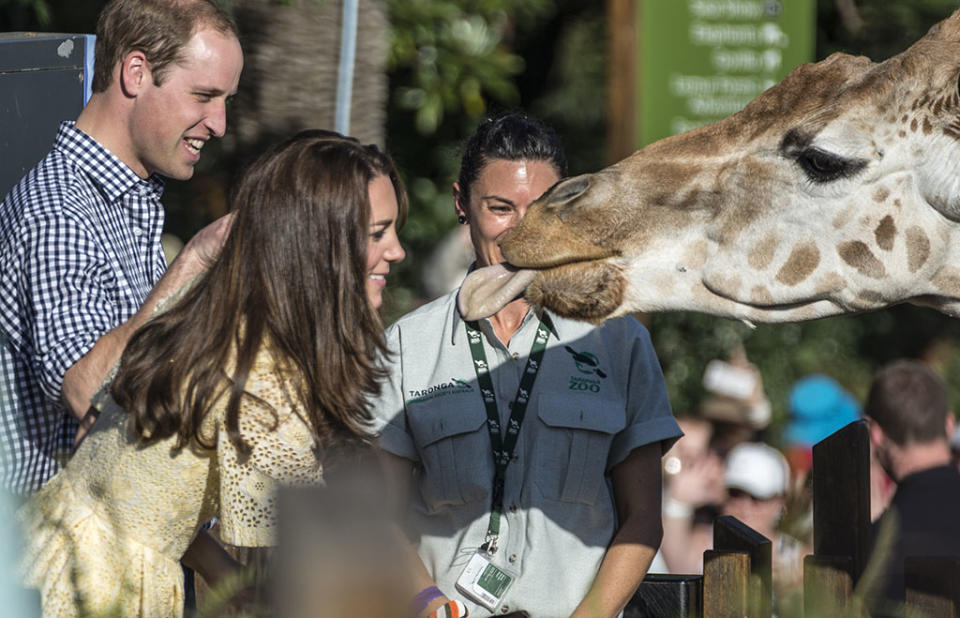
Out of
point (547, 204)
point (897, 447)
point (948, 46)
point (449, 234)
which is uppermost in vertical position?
point (948, 46)

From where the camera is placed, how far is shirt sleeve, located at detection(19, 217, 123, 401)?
2.72 metres

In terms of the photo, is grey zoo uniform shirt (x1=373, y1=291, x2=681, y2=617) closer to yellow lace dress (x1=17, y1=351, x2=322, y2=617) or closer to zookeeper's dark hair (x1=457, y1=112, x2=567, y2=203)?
zookeeper's dark hair (x1=457, y1=112, x2=567, y2=203)

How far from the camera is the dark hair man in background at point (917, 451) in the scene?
183 inches

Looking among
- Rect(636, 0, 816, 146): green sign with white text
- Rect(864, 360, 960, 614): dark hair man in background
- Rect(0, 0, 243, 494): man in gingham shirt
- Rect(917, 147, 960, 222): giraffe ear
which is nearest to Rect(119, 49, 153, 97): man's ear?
Rect(0, 0, 243, 494): man in gingham shirt

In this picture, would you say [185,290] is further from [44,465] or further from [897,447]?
[897,447]

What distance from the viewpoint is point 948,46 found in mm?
3137

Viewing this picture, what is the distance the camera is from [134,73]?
9.96ft

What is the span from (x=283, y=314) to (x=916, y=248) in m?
1.60

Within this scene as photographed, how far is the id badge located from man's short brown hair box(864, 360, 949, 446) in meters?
2.68

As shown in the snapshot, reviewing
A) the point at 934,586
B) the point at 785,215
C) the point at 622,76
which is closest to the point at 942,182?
the point at 785,215

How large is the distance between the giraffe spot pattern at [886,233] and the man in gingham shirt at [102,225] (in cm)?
163

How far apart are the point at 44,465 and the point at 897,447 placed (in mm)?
3602

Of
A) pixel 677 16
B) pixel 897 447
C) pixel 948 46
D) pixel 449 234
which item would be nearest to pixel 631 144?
pixel 677 16

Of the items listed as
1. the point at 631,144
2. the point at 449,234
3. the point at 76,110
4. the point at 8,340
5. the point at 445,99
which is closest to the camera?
the point at 8,340
